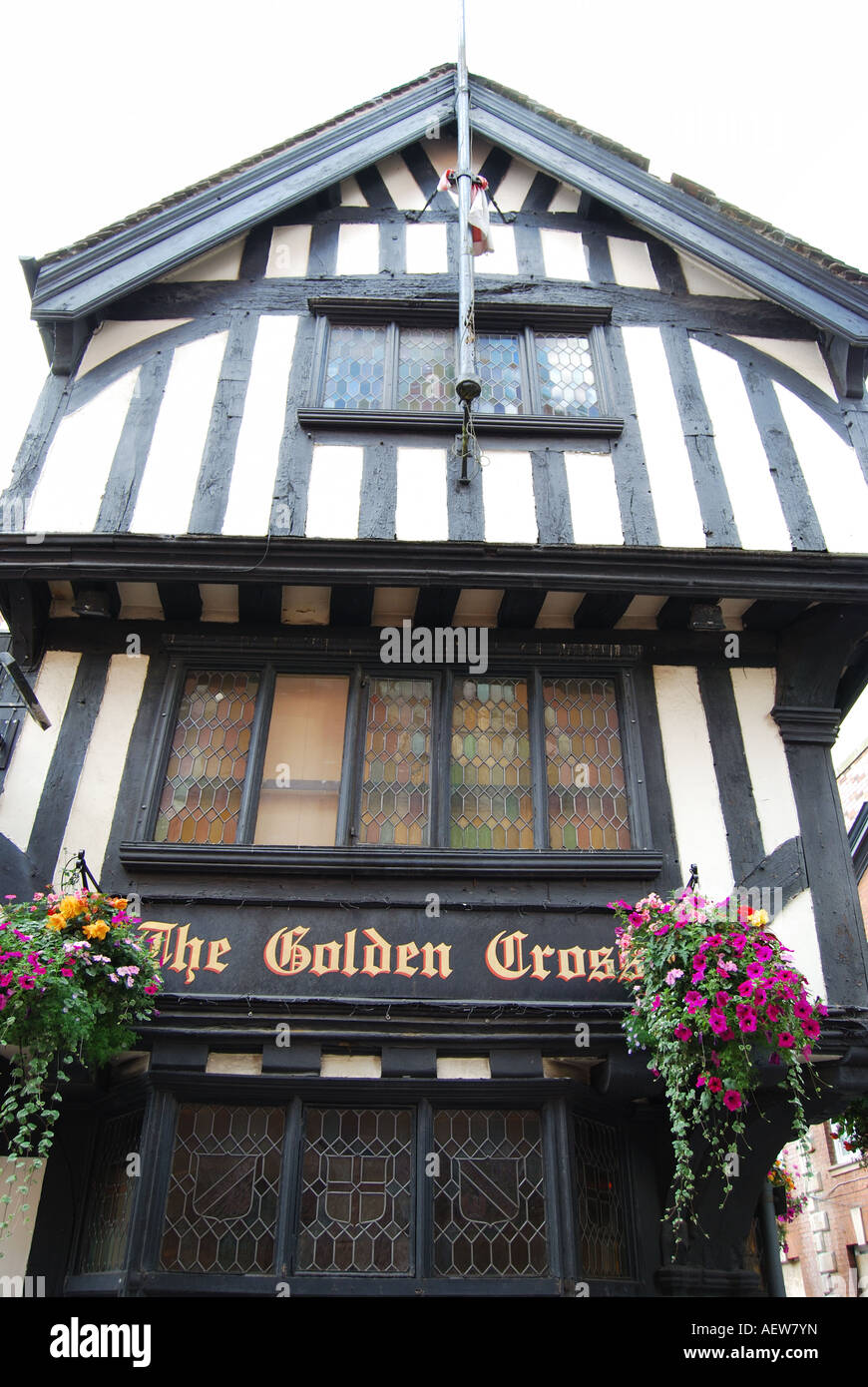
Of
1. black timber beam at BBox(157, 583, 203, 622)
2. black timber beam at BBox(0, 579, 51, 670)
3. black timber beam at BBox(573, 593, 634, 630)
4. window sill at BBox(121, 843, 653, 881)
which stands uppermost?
black timber beam at BBox(573, 593, 634, 630)

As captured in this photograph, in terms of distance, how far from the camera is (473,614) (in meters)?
7.37

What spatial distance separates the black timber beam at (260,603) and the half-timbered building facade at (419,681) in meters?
0.03

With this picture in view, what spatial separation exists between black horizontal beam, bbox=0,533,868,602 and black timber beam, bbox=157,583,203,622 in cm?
20

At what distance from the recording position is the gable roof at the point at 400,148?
8.12 metres

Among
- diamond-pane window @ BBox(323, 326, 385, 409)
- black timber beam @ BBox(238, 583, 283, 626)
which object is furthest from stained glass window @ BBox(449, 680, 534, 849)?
diamond-pane window @ BBox(323, 326, 385, 409)

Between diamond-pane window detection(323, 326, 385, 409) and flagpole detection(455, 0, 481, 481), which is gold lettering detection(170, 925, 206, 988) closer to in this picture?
flagpole detection(455, 0, 481, 481)

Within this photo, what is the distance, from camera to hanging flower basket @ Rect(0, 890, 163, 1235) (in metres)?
5.18

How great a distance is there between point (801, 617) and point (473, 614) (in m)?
2.38

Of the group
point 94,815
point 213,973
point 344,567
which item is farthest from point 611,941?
point 94,815

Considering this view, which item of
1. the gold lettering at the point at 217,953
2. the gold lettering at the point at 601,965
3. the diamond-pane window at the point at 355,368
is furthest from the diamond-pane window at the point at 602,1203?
the diamond-pane window at the point at 355,368

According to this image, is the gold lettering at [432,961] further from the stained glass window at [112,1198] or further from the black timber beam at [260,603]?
the black timber beam at [260,603]

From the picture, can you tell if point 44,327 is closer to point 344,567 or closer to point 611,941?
point 344,567

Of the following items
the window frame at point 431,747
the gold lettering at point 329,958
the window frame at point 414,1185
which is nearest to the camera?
the window frame at point 414,1185

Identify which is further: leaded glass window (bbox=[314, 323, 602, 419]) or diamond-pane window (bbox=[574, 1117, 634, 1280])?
leaded glass window (bbox=[314, 323, 602, 419])
